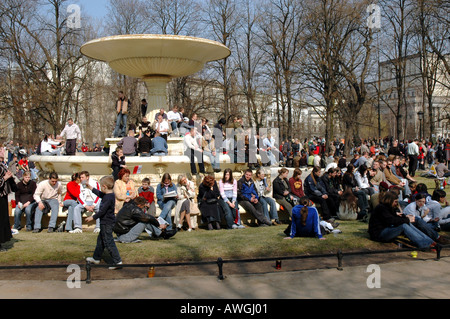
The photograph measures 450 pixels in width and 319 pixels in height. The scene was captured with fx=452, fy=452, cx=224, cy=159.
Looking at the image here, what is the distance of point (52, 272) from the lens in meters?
7.02

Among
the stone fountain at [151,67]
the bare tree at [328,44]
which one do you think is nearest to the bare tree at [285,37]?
the bare tree at [328,44]

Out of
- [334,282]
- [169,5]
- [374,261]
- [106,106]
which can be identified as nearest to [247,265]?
[334,282]

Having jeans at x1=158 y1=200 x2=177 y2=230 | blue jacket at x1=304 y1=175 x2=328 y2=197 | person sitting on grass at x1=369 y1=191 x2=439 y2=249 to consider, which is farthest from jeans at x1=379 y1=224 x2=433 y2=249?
jeans at x1=158 y1=200 x2=177 y2=230

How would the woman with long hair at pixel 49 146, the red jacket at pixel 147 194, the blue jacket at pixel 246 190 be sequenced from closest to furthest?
the red jacket at pixel 147 194 < the blue jacket at pixel 246 190 < the woman with long hair at pixel 49 146

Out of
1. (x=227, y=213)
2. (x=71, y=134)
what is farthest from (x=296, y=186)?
(x=71, y=134)

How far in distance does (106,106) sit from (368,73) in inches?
1020

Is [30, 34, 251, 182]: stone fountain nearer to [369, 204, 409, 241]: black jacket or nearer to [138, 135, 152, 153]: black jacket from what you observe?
[138, 135, 152, 153]: black jacket

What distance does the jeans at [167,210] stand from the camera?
32.9 ft

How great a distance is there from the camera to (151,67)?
16312 millimetres

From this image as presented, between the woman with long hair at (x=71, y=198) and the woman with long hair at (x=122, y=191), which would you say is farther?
the woman with long hair at (x=71, y=198)

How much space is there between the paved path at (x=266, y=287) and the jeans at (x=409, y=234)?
48.3 inches

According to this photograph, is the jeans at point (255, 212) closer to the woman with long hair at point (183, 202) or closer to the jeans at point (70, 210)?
the woman with long hair at point (183, 202)

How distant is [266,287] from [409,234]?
350cm
